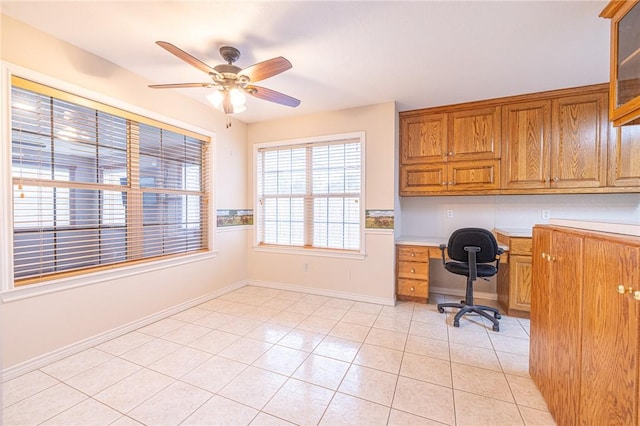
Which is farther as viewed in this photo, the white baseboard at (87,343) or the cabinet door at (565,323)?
the white baseboard at (87,343)

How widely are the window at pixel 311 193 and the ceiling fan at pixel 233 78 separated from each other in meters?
1.31

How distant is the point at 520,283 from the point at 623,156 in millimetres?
1681

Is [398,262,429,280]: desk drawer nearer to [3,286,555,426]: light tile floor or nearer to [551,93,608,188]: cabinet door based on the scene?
[3,286,555,426]: light tile floor

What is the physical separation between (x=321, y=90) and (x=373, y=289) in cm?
247

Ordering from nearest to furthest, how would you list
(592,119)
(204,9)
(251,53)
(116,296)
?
(204,9) → (251,53) → (116,296) → (592,119)

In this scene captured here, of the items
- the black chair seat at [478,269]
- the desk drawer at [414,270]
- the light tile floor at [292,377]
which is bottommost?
the light tile floor at [292,377]

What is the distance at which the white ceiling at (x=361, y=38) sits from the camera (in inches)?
67.1

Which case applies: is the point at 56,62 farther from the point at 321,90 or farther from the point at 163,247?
the point at 321,90

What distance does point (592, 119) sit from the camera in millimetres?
2783

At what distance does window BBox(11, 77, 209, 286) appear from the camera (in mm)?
1923

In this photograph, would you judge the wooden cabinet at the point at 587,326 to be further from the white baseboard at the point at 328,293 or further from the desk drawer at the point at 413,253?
the white baseboard at the point at 328,293

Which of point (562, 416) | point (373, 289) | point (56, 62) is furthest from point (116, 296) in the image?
point (562, 416)

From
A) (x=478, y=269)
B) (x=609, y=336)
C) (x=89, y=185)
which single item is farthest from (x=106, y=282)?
(x=478, y=269)

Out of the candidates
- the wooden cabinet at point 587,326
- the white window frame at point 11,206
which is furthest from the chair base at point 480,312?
the white window frame at point 11,206
